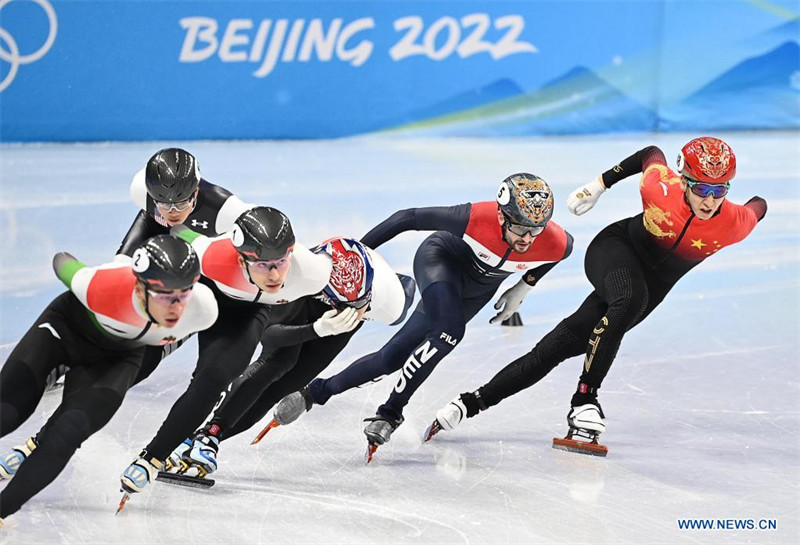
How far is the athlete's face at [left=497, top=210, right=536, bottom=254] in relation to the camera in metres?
5.12

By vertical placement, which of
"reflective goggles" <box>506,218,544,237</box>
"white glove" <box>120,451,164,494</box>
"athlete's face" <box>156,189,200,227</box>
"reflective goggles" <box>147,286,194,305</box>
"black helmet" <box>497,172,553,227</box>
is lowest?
"white glove" <box>120,451,164,494</box>

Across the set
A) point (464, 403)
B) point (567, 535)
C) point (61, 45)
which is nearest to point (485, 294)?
point (464, 403)

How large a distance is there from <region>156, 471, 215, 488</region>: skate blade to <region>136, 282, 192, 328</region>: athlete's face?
1.01 metres

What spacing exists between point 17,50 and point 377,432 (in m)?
8.25

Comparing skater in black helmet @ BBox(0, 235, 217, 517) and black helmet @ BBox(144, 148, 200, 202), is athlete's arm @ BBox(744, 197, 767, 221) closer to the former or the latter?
black helmet @ BBox(144, 148, 200, 202)

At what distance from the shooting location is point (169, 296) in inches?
148

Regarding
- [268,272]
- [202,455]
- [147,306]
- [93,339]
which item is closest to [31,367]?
[93,339]

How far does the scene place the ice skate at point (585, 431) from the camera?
5.21 meters

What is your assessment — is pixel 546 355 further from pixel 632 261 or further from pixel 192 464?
pixel 192 464

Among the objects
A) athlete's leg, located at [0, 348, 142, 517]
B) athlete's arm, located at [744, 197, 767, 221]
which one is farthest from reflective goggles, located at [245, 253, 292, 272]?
athlete's arm, located at [744, 197, 767, 221]

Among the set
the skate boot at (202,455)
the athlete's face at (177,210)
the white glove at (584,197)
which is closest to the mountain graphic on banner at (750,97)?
the white glove at (584,197)

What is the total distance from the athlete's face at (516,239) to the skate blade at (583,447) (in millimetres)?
939

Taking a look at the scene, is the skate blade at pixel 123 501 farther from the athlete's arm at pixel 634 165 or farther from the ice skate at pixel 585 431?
the athlete's arm at pixel 634 165

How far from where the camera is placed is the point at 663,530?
4426 millimetres
